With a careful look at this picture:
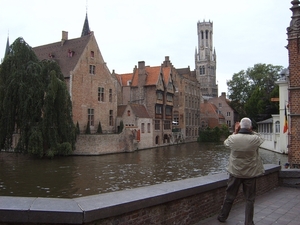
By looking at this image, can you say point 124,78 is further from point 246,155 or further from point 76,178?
point 246,155

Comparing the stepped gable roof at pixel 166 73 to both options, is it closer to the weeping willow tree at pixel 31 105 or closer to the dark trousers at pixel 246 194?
the weeping willow tree at pixel 31 105

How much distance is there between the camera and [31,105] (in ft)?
83.0

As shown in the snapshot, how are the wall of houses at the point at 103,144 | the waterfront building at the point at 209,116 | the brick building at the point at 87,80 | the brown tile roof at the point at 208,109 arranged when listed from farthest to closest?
the brown tile roof at the point at 208,109
the waterfront building at the point at 209,116
the brick building at the point at 87,80
the wall of houses at the point at 103,144

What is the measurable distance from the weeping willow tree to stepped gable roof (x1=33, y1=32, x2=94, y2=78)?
29.4 feet

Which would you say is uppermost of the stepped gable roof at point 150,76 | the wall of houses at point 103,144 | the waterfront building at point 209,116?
the stepped gable roof at point 150,76

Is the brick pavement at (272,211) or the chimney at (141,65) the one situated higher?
the chimney at (141,65)

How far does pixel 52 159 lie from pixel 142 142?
15.1 m

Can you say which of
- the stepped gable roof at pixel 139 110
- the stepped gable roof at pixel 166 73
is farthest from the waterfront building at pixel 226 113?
the stepped gable roof at pixel 139 110

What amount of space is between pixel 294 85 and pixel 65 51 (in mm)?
31799

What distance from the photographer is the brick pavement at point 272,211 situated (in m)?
4.73

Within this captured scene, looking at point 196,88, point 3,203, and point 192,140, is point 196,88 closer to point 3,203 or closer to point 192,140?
point 192,140

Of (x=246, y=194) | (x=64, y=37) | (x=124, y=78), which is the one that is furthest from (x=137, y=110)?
(x=246, y=194)

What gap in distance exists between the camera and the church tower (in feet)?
359

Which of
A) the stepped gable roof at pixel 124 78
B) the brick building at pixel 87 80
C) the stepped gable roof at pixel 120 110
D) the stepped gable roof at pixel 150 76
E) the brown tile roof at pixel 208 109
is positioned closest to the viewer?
the brick building at pixel 87 80
